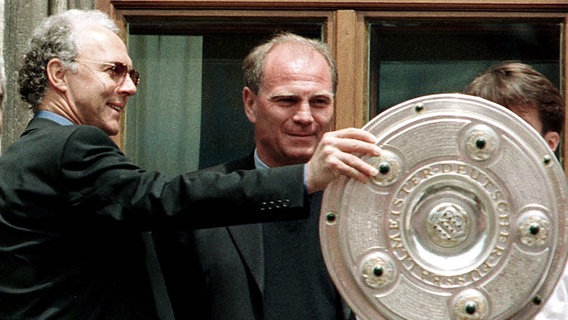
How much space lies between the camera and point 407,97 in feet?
16.5

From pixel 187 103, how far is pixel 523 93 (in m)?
1.58

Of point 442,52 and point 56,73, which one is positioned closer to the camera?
point 56,73

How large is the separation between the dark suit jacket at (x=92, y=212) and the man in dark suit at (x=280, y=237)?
0.35m

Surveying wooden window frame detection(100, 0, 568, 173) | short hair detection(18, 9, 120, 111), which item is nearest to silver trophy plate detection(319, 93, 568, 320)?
short hair detection(18, 9, 120, 111)

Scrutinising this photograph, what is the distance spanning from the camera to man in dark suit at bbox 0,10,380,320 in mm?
3143

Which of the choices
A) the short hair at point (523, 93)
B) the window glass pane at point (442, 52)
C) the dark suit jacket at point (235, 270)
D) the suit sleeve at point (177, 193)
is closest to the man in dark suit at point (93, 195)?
the suit sleeve at point (177, 193)

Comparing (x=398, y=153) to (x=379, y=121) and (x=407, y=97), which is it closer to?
(x=379, y=121)

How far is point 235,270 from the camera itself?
3.76 metres

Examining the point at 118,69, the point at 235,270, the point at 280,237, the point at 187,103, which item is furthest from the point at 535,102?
the point at 187,103

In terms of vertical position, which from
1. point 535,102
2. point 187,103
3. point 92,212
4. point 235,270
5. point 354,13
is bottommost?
point 235,270

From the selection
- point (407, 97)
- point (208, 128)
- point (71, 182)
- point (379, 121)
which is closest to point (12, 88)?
point (208, 128)

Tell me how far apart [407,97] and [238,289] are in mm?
1527

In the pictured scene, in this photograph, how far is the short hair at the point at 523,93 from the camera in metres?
3.85

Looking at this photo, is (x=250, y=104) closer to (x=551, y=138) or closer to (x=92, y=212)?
(x=551, y=138)
